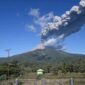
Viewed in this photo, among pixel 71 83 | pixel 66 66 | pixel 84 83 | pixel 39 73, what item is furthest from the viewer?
pixel 66 66

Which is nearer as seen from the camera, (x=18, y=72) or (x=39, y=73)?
→ (x=39, y=73)

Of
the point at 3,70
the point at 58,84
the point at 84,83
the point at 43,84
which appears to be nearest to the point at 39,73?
the point at 84,83

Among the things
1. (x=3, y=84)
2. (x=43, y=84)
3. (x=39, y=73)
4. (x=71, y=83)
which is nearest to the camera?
(x=71, y=83)

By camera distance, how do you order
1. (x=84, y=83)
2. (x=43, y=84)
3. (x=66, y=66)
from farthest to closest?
(x=66, y=66) → (x=84, y=83) → (x=43, y=84)

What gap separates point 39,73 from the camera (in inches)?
2184

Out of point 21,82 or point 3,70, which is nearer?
point 21,82

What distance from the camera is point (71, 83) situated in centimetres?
2045

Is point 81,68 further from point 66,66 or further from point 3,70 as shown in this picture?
point 3,70

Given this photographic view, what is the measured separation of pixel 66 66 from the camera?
103 metres

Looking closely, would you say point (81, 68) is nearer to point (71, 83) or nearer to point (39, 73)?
point (39, 73)

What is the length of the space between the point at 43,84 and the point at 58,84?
1207cm

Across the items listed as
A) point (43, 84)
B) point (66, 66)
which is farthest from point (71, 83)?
point (66, 66)

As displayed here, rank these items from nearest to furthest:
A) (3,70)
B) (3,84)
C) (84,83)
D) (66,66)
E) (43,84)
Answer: (43,84) < (3,84) < (84,83) < (3,70) < (66,66)

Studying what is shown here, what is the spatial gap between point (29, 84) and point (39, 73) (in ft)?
71.5
